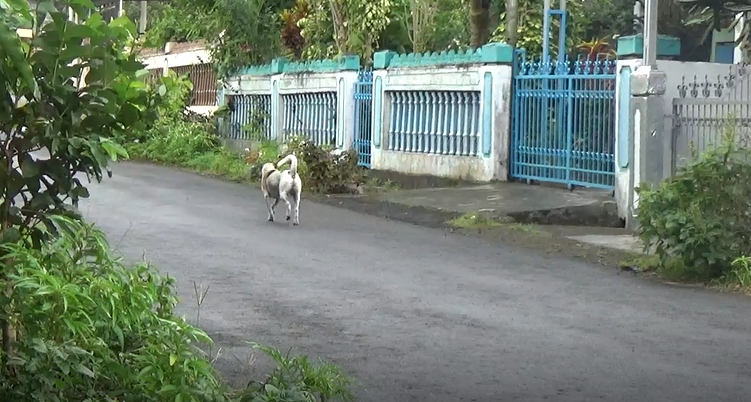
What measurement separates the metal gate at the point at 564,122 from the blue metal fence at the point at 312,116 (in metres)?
5.15

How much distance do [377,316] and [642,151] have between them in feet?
19.4

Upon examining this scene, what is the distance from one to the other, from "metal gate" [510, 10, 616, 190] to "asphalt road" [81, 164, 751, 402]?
3036mm

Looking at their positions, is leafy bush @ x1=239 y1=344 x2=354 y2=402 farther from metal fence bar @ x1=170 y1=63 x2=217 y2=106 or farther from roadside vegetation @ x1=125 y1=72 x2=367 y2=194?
metal fence bar @ x1=170 y1=63 x2=217 y2=106

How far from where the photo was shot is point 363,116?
2119cm

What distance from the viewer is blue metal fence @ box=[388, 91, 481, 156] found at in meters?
18.1

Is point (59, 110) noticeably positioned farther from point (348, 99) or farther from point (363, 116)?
point (348, 99)

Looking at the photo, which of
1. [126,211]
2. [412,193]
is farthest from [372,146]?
[126,211]

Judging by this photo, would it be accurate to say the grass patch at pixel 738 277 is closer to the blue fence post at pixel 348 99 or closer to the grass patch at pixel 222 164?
the grass patch at pixel 222 164

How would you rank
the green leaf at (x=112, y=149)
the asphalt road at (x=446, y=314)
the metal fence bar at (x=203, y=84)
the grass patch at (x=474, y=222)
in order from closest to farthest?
the green leaf at (x=112, y=149)
the asphalt road at (x=446, y=314)
the grass patch at (x=474, y=222)
the metal fence bar at (x=203, y=84)

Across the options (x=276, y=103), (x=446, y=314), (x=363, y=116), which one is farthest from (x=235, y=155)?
(x=446, y=314)

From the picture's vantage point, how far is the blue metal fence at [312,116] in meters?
22.1

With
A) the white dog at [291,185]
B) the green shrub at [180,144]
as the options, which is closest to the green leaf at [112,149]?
the white dog at [291,185]

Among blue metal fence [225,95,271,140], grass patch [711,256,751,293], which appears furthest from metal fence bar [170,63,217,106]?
grass patch [711,256,751,293]

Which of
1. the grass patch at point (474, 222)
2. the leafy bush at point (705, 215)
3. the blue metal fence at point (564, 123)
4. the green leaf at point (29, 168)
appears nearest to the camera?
the green leaf at point (29, 168)
